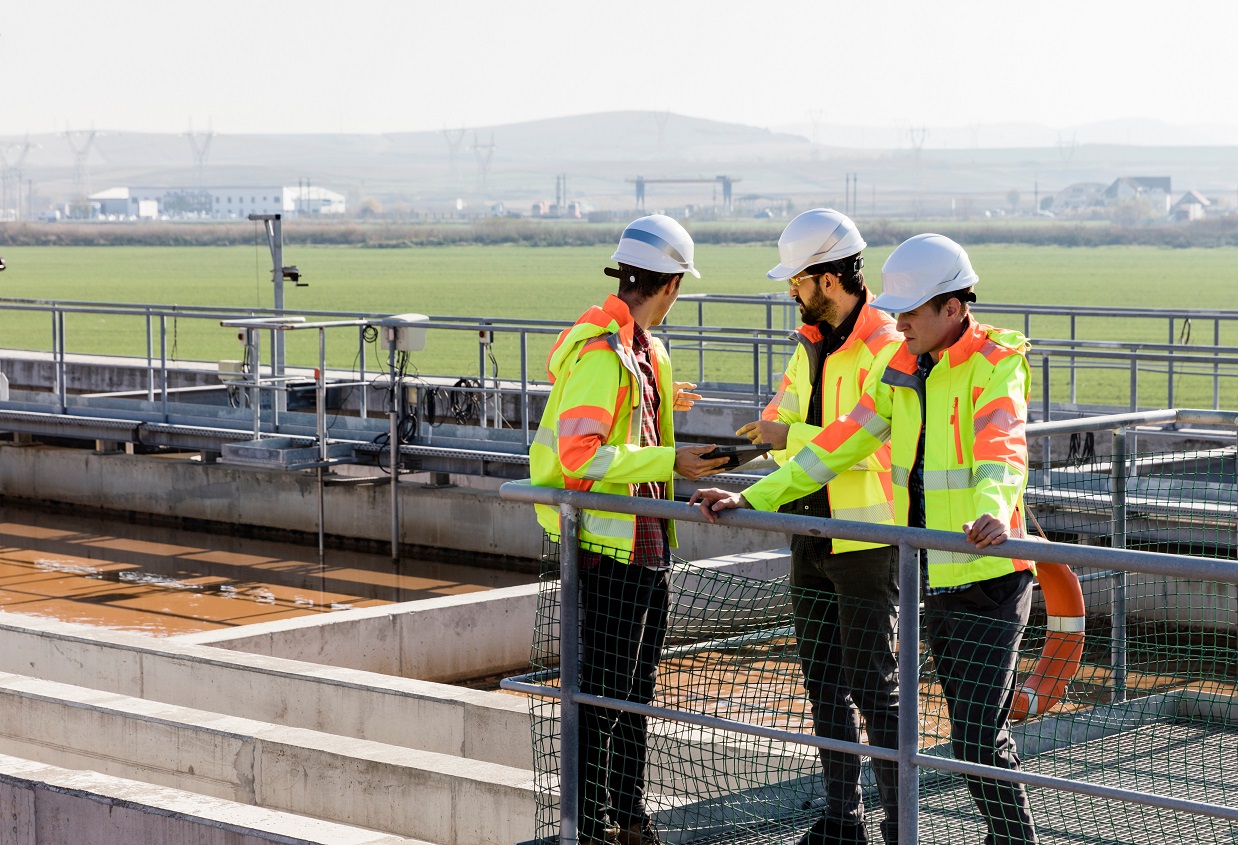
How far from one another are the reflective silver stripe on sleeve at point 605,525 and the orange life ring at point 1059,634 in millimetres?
1204

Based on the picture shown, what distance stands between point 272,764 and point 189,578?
6583 millimetres

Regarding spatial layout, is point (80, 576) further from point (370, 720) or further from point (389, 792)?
point (389, 792)

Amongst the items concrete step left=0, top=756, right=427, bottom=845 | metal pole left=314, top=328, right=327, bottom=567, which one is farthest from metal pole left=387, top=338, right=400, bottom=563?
concrete step left=0, top=756, right=427, bottom=845

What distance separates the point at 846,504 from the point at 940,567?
523 millimetres

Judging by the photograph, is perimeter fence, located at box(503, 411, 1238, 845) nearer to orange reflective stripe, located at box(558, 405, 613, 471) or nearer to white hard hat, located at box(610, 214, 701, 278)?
orange reflective stripe, located at box(558, 405, 613, 471)

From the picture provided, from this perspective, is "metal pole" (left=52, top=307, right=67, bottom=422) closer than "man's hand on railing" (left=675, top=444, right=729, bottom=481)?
No

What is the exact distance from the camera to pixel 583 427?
14.6 feet

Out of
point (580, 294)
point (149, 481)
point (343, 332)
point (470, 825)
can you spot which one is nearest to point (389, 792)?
point (470, 825)

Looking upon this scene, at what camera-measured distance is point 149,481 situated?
1531 centimetres

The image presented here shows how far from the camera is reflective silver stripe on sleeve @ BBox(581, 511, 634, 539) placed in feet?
14.7

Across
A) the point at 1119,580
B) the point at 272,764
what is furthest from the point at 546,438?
the point at 1119,580

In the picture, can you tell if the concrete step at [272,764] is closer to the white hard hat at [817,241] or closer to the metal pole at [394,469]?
the white hard hat at [817,241]

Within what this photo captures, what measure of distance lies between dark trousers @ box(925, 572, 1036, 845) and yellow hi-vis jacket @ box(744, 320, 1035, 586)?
0.07 meters

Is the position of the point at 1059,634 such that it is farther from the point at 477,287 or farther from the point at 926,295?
the point at 477,287
